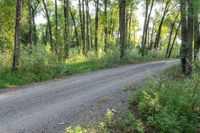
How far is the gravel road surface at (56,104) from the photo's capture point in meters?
8.08

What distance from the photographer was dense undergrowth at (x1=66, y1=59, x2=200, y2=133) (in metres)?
8.30

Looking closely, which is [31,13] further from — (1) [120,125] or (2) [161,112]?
(1) [120,125]

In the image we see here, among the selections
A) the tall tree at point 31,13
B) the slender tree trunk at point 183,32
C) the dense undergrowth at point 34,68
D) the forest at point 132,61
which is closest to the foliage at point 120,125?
the forest at point 132,61

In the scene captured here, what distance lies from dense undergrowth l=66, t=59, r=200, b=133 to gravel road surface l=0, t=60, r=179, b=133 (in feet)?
1.91

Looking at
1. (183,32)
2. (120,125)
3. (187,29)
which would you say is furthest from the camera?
(183,32)

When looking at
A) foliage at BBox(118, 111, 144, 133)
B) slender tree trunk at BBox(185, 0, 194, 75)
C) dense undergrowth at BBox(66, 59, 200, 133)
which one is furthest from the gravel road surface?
slender tree trunk at BBox(185, 0, 194, 75)

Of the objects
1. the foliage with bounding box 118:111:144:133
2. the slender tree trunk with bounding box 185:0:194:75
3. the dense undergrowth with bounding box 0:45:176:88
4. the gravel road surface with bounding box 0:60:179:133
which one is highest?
the slender tree trunk with bounding box 185:0:194:75

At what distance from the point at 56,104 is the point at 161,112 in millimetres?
3311

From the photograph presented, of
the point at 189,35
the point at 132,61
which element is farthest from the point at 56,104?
the point at 132,61

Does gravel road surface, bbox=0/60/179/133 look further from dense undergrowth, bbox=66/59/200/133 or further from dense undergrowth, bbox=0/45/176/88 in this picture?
dense undergrowth, bbox=0/45/176/88

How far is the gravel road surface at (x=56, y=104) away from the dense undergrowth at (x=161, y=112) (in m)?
0.58

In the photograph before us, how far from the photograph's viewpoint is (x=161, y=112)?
359 inches

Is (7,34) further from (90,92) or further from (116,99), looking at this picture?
(116,99)

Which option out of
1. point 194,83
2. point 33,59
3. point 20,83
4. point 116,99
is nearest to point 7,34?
point 33,59
